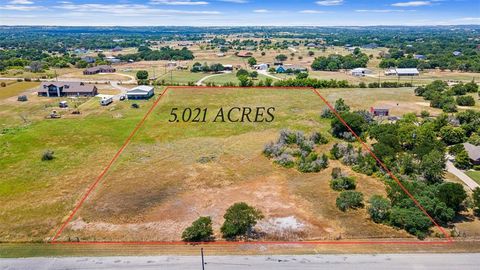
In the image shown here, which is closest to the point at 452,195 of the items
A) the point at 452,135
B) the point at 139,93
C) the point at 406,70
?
the point at 452,135

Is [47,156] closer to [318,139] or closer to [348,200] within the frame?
[318,139]

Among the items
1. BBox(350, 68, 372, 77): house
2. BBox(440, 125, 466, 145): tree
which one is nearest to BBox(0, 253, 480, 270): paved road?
BBox(440, 125, 466, 145): tree

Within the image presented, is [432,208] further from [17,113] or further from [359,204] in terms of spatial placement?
[17,113]

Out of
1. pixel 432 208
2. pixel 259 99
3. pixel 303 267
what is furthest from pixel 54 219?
pixel 259 99

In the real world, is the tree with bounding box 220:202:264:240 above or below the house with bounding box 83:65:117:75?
below

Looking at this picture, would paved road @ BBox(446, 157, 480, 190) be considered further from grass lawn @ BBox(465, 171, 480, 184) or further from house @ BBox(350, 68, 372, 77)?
house @ BBox(350, 68, 372, 77)
